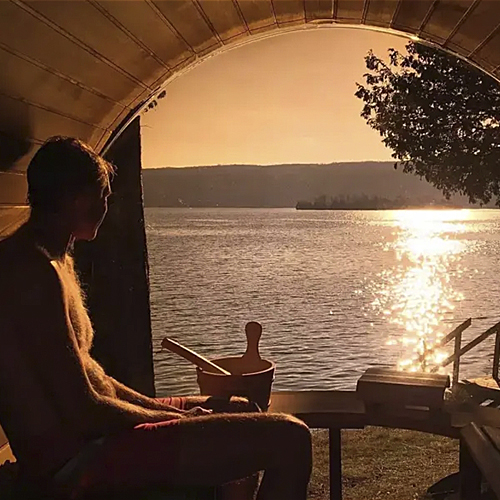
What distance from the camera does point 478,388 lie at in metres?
5.11

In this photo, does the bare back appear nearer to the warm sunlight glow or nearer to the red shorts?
the red shorts

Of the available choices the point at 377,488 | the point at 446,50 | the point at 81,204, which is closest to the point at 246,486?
the point at 81,204

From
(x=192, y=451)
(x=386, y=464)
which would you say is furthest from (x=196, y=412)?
(x=386, y=464)

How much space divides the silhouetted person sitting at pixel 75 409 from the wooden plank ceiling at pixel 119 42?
15.1 inches

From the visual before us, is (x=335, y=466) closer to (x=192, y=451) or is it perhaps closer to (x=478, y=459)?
(x=478, y=459)

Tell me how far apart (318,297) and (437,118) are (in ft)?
55.9

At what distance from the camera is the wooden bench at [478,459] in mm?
2209

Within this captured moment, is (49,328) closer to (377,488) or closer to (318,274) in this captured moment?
(377,488)

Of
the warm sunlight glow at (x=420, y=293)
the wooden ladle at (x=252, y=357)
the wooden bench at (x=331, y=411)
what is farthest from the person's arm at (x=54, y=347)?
the warm sunlight glow at (x=420, y=293)

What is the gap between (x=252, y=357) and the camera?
9.07ft

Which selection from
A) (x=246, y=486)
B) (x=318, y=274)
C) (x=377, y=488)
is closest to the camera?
(x=246, y=486)

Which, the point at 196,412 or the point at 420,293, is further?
the point at 420,293

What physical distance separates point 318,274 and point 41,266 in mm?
29685

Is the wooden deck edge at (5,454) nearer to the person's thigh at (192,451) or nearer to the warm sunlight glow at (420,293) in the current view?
the person's thigh at (192,451)
